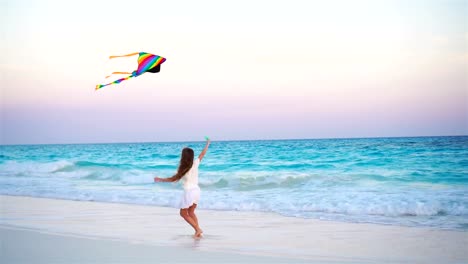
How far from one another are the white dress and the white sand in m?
0.46

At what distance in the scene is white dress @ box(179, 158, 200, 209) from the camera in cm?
681

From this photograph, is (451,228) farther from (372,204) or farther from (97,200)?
(97,200)

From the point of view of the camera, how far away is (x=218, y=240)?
22.3ft

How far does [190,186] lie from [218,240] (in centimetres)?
74

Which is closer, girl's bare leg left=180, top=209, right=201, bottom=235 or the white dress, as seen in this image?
the white dress

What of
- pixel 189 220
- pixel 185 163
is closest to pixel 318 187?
pixel 189 220

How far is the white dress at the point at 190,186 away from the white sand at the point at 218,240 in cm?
46

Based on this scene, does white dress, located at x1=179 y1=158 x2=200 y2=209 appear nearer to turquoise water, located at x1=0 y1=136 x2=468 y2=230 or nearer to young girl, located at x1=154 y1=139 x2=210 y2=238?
young girl, located at x1=154 y1=139 x2=210 y2=238

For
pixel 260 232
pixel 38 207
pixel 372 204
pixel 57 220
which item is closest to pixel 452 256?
pixel 260 232

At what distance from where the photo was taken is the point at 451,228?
7785mm

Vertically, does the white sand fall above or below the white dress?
below

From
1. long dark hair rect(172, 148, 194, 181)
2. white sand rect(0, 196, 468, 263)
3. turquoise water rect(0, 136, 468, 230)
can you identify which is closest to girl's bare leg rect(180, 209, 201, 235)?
white sand rect(0, 196, 468, 263)

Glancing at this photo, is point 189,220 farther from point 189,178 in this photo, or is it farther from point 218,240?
point 189,178

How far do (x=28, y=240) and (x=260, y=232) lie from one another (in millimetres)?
2911
